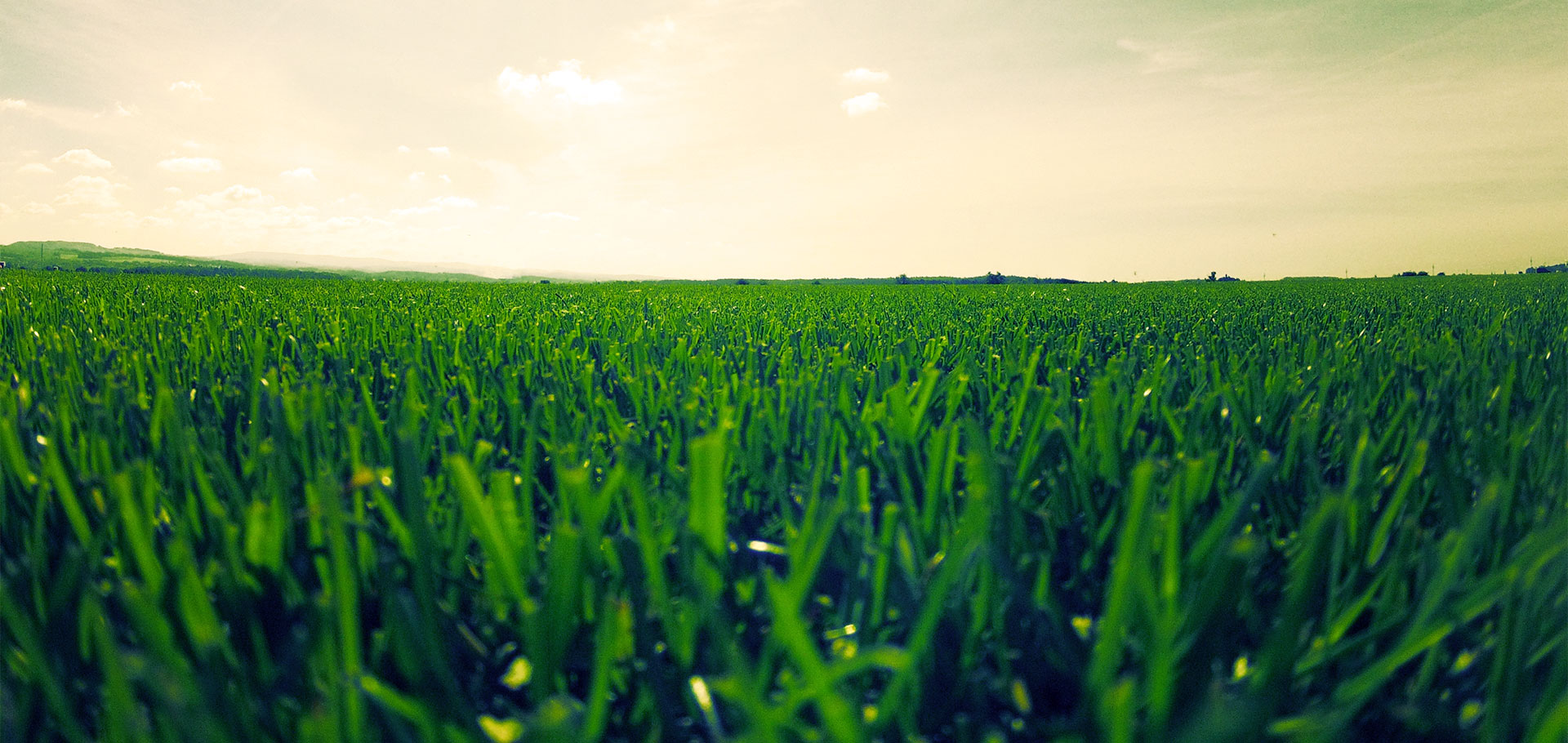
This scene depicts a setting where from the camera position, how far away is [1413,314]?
405cm

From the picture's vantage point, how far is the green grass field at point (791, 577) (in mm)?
406

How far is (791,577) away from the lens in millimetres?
500

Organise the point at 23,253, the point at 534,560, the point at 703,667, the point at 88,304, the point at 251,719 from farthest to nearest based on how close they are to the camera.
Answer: the point at 23,253 → the point at 88,304 → the point at 534,560 → the point at 703,667 → the point at 251,719

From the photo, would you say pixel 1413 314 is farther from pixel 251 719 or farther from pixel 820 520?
pixel 251 719

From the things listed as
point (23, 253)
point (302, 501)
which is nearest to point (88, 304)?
point (302, 501)

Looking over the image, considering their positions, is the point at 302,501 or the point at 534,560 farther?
the point at 302,501

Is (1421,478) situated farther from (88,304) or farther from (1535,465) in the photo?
(88,304)

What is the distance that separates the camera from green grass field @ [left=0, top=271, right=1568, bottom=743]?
16.0 inches

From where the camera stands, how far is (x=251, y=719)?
0.42 meters

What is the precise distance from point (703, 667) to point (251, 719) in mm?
284

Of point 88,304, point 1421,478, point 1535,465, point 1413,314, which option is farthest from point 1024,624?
point 88,304

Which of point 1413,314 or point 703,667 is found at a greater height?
point 1413,314

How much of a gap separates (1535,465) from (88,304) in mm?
5780

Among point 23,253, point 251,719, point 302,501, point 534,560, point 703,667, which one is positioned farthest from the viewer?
point 23,253
